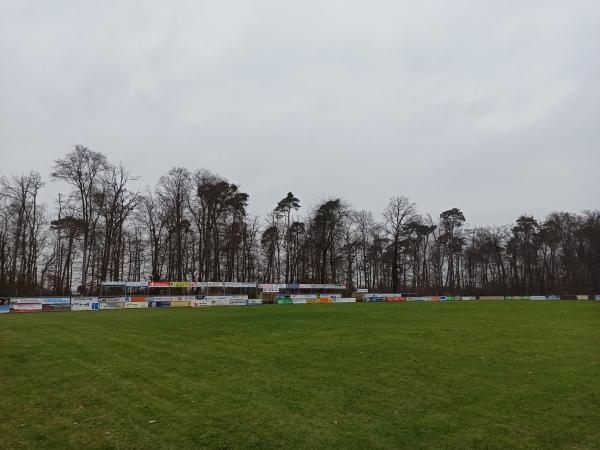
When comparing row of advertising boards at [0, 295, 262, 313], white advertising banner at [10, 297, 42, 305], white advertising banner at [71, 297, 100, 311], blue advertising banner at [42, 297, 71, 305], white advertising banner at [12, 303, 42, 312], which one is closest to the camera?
white advertising banner at [12, 303, 42, 312]

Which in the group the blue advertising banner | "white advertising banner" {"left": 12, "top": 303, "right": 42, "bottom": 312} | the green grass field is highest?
the blue advertising banner

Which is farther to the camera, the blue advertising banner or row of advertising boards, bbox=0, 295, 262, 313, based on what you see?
the blue advertising banner

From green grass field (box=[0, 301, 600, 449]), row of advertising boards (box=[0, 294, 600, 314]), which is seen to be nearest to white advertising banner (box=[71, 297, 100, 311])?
row of advertising boards (box=[0, 294, 600, 314])

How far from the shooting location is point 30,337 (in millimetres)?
18219

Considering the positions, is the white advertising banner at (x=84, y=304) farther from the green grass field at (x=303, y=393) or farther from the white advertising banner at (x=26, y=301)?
the green grass field at (x=303, y=393)

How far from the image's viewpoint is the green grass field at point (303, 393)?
660 centimetres

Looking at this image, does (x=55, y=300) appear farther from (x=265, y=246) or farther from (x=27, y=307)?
(x=265, y=246)

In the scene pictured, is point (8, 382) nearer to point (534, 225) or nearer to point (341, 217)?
point (341, 217)

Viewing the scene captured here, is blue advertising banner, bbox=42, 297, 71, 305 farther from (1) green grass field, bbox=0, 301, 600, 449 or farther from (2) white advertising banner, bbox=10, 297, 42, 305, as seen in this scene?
(1) green grass field, bbox=0, 301, 600, 449

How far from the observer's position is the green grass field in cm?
660

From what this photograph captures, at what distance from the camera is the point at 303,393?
9.05 m

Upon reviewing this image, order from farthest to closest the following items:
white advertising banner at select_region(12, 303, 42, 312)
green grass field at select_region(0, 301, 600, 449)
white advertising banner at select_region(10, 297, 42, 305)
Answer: white advertising banner at select_region(10, 297, 42, 305) → white advertising banner at select_region(12, 303, 42, 312) → green grass field at select_region(0, 301, 600, 449)

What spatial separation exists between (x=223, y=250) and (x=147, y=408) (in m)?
59.9

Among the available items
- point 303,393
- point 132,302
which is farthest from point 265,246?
point 303,393
